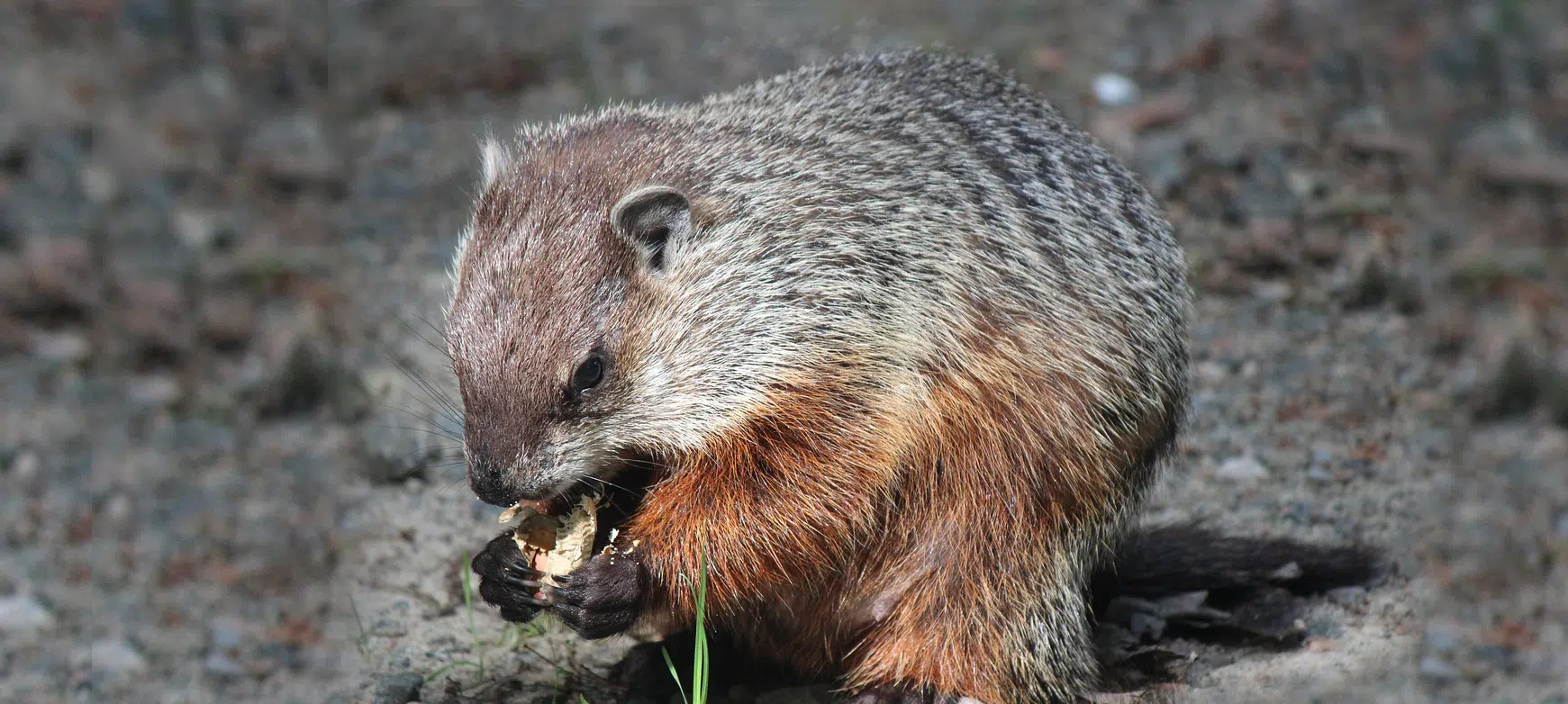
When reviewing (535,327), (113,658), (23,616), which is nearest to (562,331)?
(535,327)

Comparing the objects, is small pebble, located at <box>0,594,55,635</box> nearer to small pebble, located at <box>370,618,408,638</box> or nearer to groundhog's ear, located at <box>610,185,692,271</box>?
small pebble, located at <box>370,618,408,638</box>

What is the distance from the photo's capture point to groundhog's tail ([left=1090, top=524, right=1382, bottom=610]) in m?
5.98

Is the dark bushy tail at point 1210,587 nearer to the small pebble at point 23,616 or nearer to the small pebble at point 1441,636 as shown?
the small pebble at point 1441,636

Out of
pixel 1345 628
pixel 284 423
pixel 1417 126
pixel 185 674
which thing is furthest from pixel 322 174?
pixel 1417 126

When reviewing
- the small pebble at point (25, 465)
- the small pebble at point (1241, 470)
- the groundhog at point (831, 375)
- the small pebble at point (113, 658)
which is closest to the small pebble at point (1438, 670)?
the groundhog at point (831, 375)

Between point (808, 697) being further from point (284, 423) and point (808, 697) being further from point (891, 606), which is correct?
point (284, 423)

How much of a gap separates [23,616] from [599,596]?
3.46 meters

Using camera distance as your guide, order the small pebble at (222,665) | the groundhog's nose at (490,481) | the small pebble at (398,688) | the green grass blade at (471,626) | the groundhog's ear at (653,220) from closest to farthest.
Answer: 1. the groundhog's nose at (490,481)
2. the groundhog's ear at (653,220)
3. the small pebble at (398,688)
4. the green grass blade at (471,626)
5. the small pebble at (222,665)

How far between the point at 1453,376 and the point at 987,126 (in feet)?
14.2

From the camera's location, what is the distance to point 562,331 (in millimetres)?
Result: 4727

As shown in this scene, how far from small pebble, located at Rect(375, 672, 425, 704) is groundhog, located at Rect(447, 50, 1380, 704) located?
2.57ft

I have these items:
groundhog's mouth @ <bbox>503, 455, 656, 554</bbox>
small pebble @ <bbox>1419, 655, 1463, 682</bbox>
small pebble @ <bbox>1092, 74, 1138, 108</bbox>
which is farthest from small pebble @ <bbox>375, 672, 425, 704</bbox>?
small pebble @ <bbox>1092, 74, 1138, 108</bbox>

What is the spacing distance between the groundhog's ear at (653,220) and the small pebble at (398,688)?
202 centimetres

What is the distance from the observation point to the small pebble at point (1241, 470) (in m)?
7.32
